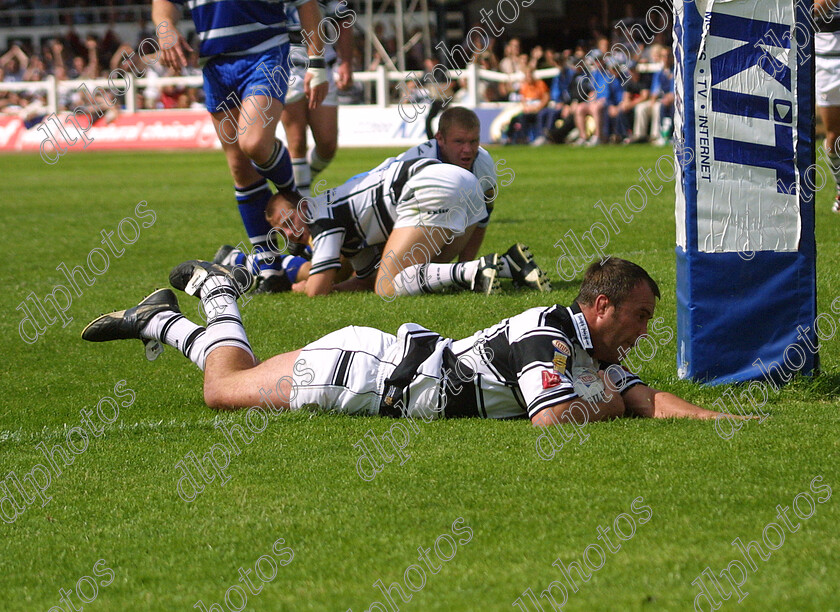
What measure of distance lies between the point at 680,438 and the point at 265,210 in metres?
4.49

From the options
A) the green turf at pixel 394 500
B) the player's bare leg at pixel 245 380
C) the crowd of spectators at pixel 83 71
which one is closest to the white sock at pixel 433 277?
the green turf at pixel 394 500

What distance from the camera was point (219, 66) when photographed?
301 inches

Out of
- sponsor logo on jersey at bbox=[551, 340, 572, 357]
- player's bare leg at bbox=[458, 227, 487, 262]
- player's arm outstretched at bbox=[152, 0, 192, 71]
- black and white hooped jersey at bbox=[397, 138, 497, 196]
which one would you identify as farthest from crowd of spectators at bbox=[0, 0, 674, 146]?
sponsor logo on jersey at bbox=[551, 340, 572, 357]

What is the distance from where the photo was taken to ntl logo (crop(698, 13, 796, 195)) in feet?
14.3

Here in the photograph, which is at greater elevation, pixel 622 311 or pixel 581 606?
pixel 622 311

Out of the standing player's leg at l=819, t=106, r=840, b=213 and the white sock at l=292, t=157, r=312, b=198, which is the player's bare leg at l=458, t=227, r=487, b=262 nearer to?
the white sock at l=292, t=157, r=312, b=198

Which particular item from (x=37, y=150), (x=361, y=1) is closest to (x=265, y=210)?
(x=37, y=150)

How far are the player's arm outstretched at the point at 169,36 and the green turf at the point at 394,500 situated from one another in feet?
6.86

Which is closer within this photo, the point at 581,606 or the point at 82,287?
the point at 581,606

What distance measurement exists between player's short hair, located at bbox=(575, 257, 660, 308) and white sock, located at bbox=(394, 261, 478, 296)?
2.54 meters

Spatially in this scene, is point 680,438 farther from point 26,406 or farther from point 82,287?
point 82,287

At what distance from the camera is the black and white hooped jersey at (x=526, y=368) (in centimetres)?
403

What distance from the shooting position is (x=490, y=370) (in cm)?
423

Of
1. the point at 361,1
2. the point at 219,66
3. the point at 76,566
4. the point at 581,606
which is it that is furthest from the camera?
the point at 361,1
